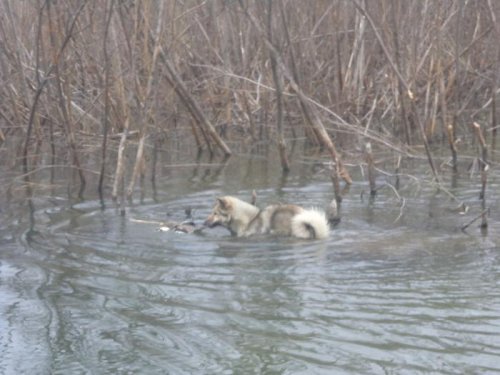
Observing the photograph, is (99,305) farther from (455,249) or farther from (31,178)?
(31,178)

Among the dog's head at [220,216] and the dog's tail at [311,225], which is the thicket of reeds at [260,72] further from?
the dog's tail at [311,225]

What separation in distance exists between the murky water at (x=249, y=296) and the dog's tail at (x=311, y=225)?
128 mm

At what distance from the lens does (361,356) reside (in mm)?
5766

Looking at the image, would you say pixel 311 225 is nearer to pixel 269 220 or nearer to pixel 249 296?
pixel 269 220

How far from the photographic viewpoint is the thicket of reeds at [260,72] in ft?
44.8

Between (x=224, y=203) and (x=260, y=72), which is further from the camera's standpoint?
(x=260, y=72)

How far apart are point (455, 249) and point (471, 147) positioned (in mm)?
7223

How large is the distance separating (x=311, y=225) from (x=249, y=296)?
199 cm

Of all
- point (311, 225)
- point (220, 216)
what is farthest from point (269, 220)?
point (311, 225)

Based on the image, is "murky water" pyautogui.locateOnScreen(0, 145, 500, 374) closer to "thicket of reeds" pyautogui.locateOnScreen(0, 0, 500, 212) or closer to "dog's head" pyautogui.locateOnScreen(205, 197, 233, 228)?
"dog's head" pyautogui.locateOnScreen(205, 197, 233, 228)

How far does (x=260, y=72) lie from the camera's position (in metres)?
15.5

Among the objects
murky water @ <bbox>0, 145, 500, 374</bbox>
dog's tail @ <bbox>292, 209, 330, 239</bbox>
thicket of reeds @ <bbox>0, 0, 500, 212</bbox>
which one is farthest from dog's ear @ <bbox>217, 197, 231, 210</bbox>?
thicket of reeds @ <bbox>0, 0, 500, 212</bbox>

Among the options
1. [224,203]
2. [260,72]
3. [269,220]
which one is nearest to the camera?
[269,220]

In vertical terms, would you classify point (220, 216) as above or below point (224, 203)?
below
